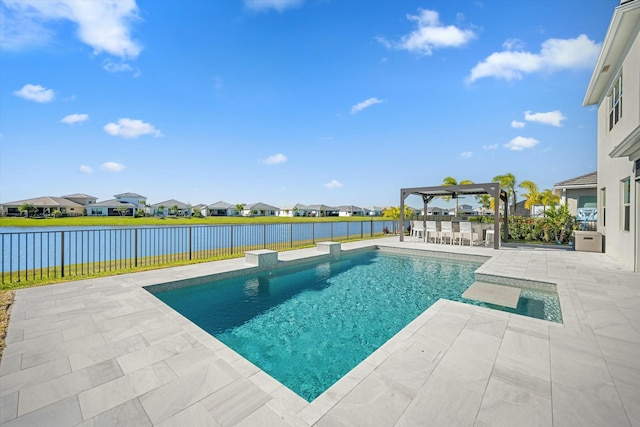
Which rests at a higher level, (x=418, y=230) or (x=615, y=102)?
(x=615, y=102)

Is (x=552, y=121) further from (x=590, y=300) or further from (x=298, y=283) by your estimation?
(x=298, y=283)

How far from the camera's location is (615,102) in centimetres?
789

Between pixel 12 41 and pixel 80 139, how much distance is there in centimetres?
1241

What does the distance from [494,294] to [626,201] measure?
5.52 meters

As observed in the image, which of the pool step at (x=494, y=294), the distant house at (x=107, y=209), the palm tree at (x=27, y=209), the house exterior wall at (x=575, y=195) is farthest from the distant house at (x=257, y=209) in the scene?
the pool step at (x=494, y=294)

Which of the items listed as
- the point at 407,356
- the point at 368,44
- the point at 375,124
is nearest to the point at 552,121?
the point at 375,124

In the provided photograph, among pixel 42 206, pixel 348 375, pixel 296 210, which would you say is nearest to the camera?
pixel 348 375

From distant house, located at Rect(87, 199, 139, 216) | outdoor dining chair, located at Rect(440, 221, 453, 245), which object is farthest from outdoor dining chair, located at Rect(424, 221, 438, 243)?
distant house, located at Rect(87, 199, 139, 216)

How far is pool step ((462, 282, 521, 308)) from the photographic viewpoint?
15.3 ft

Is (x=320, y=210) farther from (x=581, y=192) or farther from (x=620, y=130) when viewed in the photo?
(x=620, y=130)

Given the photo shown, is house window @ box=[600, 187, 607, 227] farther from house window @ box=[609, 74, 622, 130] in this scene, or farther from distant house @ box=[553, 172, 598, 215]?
distant house @ box=[553, 172, 598, 215]

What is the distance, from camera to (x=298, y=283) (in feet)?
21.9

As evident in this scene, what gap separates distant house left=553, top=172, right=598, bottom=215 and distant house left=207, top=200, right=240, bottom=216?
56524 millimetres

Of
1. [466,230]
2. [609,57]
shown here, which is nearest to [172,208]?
[466,230]
